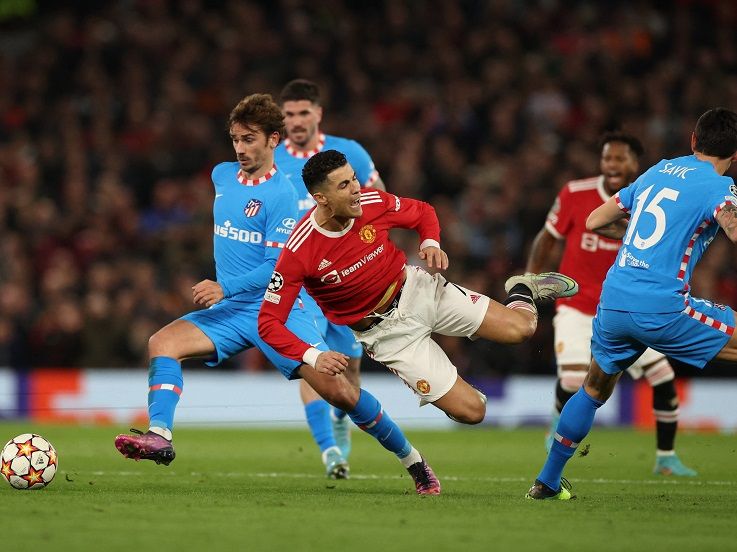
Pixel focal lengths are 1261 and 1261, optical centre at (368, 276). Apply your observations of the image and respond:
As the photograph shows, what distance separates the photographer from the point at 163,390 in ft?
26.2

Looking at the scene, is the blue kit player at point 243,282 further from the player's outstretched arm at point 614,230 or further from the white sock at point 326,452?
the player's outstretched arm at point 614,230

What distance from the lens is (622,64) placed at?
1780 cm

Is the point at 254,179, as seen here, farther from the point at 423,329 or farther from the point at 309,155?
the point at 423,329

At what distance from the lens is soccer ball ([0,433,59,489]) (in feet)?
24.6

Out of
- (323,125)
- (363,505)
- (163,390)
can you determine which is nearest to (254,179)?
(163,390)

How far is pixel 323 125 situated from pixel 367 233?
31.5ft

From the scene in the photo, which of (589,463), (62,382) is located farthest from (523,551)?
(62,382)

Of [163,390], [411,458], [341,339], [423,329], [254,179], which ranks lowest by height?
[411,458]

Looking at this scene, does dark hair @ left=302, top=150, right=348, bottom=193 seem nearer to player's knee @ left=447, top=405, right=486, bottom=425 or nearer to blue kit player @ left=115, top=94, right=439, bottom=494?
blue kit player @ left=115, top=94, right=439, bottom=494

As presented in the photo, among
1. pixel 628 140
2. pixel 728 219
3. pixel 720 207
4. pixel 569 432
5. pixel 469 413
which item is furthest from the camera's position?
pixel 628 140

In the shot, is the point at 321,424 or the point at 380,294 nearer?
the point at 380,294

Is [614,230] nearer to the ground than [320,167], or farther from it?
nearer to the ground

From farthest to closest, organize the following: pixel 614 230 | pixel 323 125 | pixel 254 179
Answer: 1. pixel 323 125
2. pixel 254 179
3. pixel 614 230

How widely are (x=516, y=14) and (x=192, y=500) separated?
1301cm
